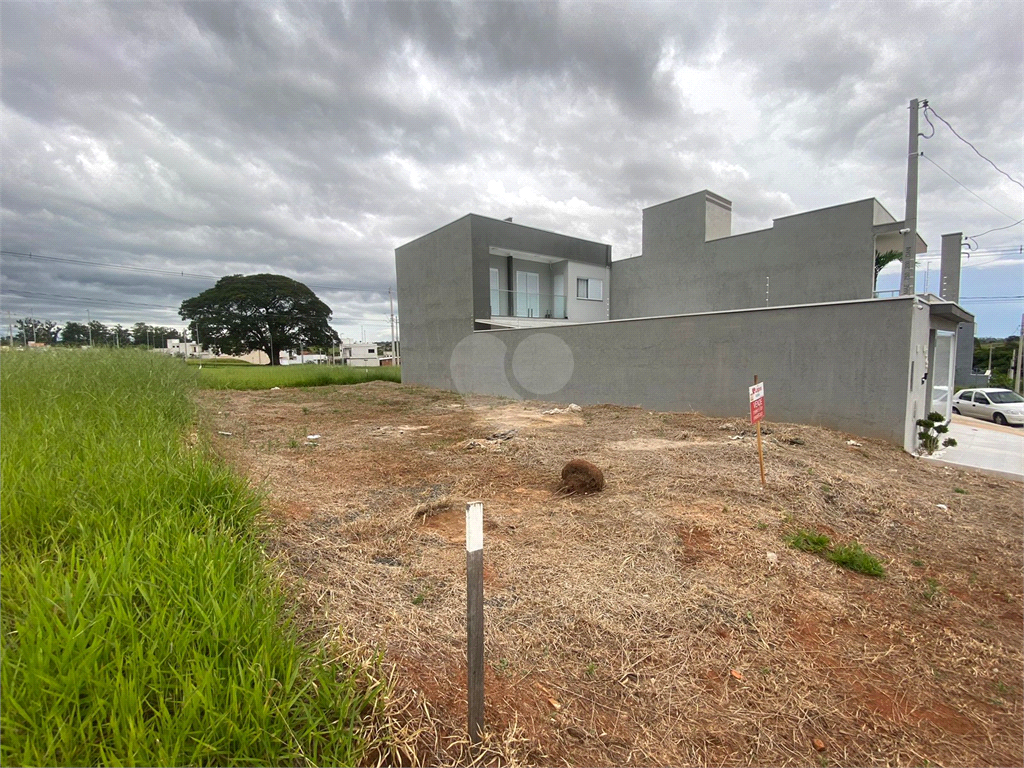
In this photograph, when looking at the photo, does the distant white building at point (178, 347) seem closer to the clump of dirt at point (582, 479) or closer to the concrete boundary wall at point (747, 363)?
the concrete boundary wall at point (747, 363)

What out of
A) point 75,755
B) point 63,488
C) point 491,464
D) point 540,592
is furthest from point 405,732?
point 491,464

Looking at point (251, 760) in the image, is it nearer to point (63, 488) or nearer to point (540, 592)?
point (540, 592)

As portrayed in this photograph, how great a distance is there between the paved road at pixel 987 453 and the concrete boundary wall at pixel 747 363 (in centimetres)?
90

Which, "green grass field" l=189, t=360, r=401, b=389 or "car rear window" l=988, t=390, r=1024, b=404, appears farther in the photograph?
"green grass field" l=189, t=360, r=401, b=389

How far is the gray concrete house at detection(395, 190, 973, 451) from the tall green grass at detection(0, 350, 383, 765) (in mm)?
9522

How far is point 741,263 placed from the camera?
1572cm

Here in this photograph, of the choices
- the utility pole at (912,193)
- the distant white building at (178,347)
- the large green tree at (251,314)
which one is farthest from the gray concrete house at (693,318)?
the large green tree at (251,314)

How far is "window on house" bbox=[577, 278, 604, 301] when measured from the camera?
65.2 ft

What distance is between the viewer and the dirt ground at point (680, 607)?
186 centimetres

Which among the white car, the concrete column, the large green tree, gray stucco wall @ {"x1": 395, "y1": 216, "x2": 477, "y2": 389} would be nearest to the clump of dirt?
gray stucco wall @ {"x1": 395, "y1": 216, "x2": 477, "y2": 389}

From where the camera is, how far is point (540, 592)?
2873 millimetres

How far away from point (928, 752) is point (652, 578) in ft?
4.82

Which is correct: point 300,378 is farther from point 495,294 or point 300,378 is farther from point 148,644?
point 148,644

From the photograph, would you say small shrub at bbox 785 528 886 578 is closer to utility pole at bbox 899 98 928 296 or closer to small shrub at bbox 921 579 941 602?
small shrub at bbox 921 579 941 602
